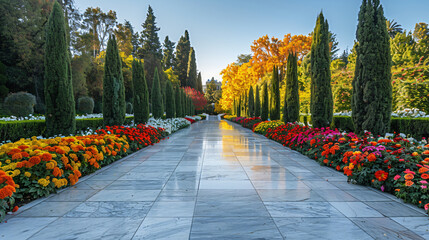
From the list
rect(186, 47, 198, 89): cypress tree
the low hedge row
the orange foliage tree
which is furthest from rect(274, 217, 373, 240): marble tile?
rect(186, 47, 198, 89): cypress tree

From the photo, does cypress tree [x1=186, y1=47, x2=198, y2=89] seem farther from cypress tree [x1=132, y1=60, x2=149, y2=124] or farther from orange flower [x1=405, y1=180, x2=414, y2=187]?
orange flower [x1=405, y1=180, x2=414, y2=187]

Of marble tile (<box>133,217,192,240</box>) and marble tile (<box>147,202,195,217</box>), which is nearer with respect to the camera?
marble tile (<box>133,217,192,240</box>)

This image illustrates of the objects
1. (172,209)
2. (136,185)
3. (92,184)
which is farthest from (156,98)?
(172,209)

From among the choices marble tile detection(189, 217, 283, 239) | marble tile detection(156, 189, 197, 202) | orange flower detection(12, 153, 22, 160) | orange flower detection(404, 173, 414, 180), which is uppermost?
orange flower detection(12, 153, 22, 160)

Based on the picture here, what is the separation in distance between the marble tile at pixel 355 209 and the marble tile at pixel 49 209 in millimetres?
3538

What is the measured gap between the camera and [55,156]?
3.74m

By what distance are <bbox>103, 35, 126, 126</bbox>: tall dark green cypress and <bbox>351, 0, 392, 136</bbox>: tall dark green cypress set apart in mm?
8340

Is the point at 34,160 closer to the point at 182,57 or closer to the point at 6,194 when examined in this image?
the point at 6,194

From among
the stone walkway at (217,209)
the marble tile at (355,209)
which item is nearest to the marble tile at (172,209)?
the stone walkway at (217,209)

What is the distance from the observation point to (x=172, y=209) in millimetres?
2977

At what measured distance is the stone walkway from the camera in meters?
2.40

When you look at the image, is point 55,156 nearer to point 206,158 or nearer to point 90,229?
point 90,229

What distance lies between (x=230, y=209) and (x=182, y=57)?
178ft

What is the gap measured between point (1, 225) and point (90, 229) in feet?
3.42
